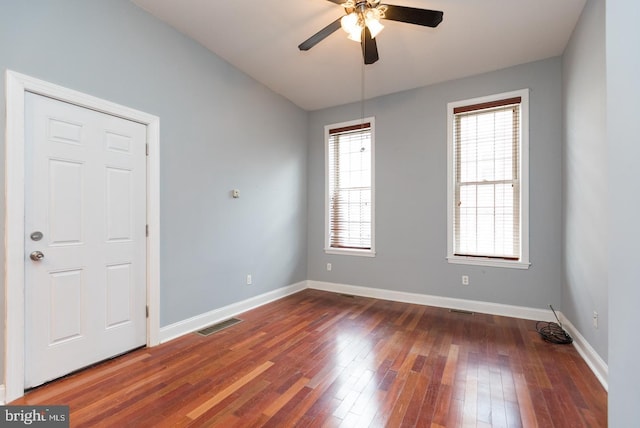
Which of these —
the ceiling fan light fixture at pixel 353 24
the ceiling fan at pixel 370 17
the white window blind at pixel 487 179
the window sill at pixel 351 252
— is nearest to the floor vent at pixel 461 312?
the white window blind at pixel 487 179

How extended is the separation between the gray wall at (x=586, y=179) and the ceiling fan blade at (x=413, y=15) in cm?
128

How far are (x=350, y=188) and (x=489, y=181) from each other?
2.00 meters

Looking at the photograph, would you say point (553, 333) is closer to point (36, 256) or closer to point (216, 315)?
point (216, 315)

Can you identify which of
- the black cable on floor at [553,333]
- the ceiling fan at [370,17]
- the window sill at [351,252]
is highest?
the ceiling fan at [370,17]

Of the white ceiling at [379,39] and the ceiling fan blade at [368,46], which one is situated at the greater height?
the white ceiling at [379,39]

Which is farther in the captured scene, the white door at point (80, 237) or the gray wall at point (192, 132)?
the gray wall at point (192, 132)

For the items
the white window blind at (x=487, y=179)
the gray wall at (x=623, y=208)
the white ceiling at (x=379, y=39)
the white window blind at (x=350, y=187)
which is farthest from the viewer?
the white window blind at (x=350, y=187)

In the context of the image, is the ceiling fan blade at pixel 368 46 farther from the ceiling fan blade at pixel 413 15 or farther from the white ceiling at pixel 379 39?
the white ceiling at pixel 379 39

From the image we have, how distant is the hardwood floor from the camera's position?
1.77 meters

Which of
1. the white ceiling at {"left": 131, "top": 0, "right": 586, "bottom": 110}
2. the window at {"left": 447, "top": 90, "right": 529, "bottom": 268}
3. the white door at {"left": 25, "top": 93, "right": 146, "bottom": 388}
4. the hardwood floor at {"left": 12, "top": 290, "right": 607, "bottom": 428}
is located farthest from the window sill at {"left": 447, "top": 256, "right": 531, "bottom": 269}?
the white door at {"left": 25, "top": 93, "right": 146, "bottom": 388}

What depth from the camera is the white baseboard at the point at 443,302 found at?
342 cm

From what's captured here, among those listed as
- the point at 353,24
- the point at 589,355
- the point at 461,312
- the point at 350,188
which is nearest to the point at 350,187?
the point at 350,188

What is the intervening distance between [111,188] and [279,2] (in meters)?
2.21

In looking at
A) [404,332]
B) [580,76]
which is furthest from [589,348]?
[580,76]
